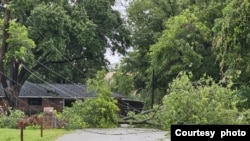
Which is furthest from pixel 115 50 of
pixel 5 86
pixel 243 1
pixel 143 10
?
pixel 243 1

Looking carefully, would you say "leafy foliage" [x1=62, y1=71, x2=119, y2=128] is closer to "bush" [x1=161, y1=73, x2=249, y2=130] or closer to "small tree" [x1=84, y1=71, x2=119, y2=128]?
"small tree" [x1=84, y1=71, x2=119, y2=128]

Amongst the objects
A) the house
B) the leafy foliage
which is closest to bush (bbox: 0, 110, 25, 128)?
the leafy foliage

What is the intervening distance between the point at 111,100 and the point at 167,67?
7.69 m

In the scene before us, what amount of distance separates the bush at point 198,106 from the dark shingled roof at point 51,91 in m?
22.5

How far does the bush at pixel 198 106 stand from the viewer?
53.6 ft

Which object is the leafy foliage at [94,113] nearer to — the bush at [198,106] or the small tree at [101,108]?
the small tree at [101,108]

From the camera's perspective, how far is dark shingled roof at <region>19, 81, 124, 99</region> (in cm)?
4025

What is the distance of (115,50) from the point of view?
119ft

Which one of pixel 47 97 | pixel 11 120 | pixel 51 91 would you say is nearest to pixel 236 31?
pixel 11 120

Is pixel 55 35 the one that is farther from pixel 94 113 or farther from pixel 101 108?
pixel 101 108

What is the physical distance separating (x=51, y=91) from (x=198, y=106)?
24.9 meters

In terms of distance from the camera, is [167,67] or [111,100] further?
[167,67]

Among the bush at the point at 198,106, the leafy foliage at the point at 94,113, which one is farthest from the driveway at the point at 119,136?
the leafy foliage at the point at 94,113

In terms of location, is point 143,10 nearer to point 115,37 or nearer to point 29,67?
point 115,37
